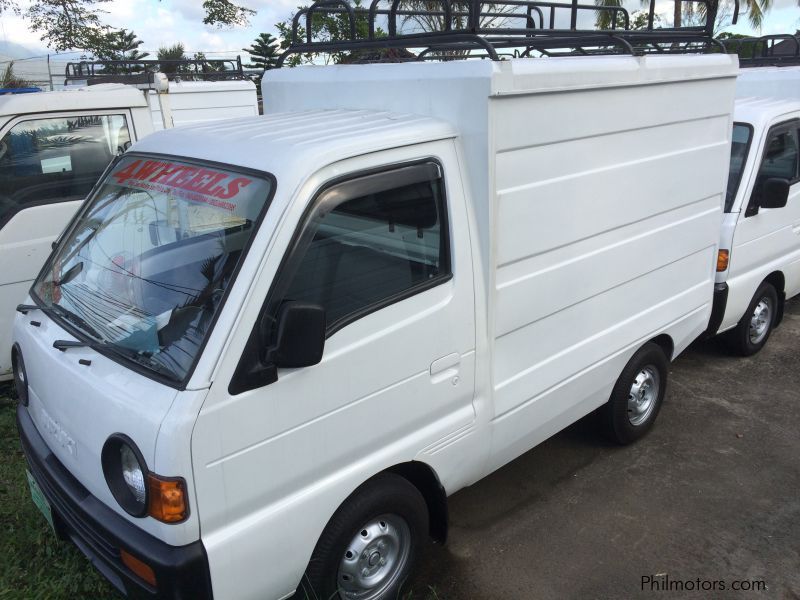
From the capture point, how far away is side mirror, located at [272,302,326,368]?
2197 mm

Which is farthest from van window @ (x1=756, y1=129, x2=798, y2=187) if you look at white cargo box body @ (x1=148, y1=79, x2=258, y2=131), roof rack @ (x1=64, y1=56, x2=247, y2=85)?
roof rack @ (x1=64, y1=56, x2=247, y2=85)

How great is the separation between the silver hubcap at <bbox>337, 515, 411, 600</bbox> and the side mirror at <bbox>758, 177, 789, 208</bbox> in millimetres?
3909

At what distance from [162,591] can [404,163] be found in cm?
177

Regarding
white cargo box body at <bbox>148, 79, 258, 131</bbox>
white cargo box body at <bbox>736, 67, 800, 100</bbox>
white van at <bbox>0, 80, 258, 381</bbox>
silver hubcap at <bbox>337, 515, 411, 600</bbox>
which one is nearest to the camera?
silver hubcap at <bbox>337, 515, 411, 600</bbox>

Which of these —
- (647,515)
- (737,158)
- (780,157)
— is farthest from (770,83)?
(647,515)

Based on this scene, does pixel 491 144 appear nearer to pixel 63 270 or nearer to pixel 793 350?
pixel 63 270

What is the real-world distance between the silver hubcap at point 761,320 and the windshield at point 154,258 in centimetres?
479

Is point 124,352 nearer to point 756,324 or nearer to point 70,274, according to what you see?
point 70,274

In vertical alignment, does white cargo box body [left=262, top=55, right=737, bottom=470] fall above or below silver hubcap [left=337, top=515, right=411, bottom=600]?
above

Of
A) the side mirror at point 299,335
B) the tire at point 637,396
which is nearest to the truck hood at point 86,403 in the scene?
the side mirror at point 299,335

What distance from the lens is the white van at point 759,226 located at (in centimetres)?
512

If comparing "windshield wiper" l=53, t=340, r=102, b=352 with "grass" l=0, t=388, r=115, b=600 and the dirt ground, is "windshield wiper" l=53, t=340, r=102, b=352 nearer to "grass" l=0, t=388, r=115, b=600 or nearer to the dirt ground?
"grass" l=0, t=388, r=115, b=600

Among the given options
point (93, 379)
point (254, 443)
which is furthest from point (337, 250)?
point (93, 379)

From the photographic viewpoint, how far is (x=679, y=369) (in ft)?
18.4
